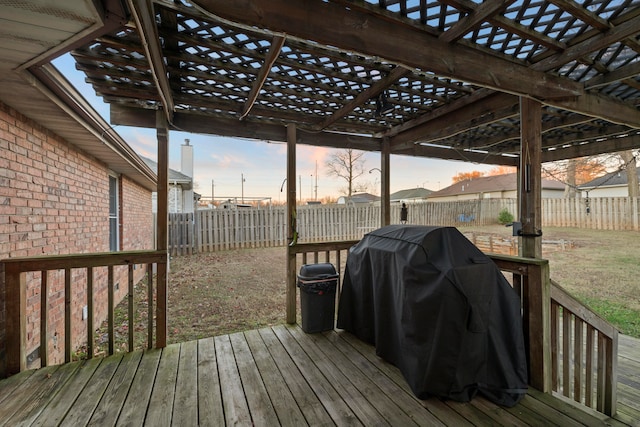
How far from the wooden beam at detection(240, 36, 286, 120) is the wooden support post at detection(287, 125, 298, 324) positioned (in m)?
0.65

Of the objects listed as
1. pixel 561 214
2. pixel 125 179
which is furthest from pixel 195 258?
pixel 561 214

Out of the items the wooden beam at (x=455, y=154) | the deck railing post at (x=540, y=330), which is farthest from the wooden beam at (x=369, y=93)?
the deck railing post at (x=540, y=330)

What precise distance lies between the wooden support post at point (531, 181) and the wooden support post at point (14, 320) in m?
4.13

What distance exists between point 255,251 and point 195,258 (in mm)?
1804

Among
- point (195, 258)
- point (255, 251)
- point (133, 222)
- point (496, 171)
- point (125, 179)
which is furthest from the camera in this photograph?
point (496, 171)

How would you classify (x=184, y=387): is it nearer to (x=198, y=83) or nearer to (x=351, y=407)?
(x=351, y=407)

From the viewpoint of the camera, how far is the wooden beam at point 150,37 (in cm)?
132

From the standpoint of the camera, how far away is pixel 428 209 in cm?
932

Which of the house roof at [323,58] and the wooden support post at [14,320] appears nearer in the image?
the house roof at [323,58]

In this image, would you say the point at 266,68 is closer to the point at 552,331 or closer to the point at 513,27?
the point at 513,27

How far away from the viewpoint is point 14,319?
2.12m

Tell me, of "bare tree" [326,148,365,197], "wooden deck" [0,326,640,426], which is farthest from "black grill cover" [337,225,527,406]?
"bare tree" [326,148,365,197]

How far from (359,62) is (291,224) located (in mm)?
1790

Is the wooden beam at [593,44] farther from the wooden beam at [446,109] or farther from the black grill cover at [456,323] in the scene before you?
the black grill cover at [456,323]
